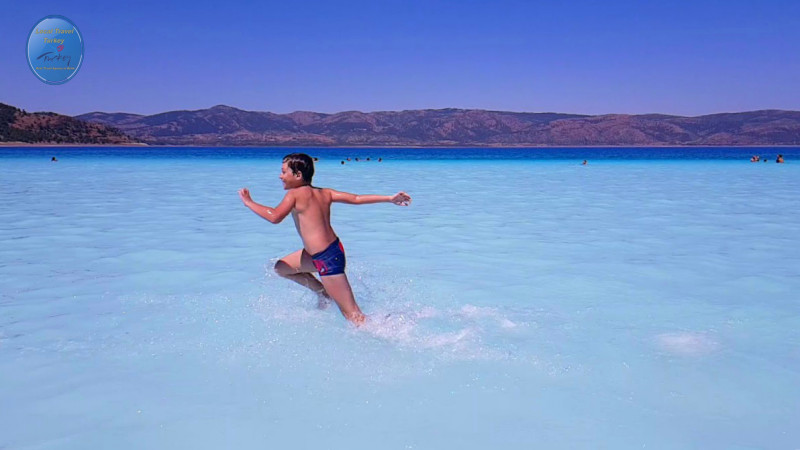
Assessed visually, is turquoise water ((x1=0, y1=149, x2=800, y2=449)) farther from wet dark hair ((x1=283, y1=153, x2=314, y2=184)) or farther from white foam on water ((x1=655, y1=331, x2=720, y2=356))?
wet dark hair ((x1=283, y1=153, x2=314, y2=184))

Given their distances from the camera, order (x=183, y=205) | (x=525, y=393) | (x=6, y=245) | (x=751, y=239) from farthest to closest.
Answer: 1. (x=183, y=205)
2. (x=751, y=239)
3. (x=6, y=245)
4. (x=525, y=393)

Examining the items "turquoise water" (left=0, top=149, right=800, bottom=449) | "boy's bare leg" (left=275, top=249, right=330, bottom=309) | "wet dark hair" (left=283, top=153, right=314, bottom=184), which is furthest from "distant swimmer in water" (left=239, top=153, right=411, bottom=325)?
"turquoise water" (left=0, top=149, right=800, bottom=449)

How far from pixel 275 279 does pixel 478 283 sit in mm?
2304

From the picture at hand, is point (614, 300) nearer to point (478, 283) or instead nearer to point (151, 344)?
point (478, 283)

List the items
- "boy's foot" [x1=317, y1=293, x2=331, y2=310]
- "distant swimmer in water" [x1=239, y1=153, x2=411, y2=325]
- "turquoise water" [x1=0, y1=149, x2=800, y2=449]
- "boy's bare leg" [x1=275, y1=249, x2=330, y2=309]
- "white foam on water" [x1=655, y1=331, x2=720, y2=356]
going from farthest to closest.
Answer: "boy's foot" [x1=317, y1=293, x2=331, y2=310] < "boy's bare leg" [x1=275, y1=249, x2=330, y2=309] < "distant swimmer in water" [x1=239, y1=153, x2=411, y2=325] < "white foam on water" [x1=655, y1=331, x2=720, y2=356] < "turquoise water" [x1=0, y1=149, x2=800, y2=449]

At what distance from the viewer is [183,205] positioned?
15320 mm

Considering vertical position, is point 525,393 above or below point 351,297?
below

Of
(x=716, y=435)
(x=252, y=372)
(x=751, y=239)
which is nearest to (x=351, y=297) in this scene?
(x=252, y=372)

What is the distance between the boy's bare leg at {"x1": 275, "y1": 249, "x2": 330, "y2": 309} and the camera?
5.28 m

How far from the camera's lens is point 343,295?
5012 millimetres

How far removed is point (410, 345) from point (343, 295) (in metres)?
0.70

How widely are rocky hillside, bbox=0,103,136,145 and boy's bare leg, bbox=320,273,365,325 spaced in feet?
450

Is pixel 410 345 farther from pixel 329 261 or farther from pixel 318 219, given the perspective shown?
pixel 318 219

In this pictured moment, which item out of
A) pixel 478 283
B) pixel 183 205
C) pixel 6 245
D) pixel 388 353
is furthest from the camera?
pixel 183 205
